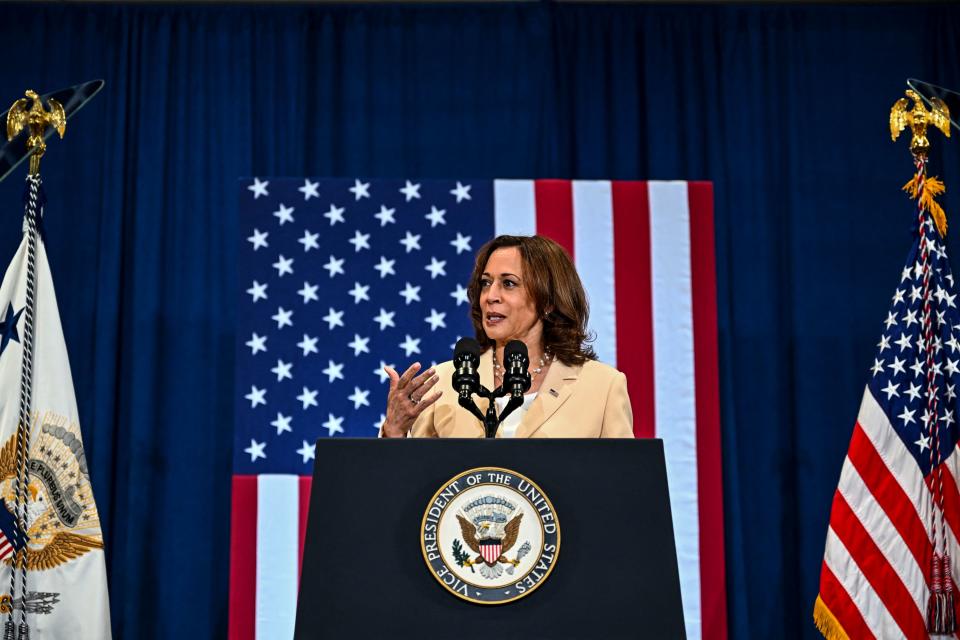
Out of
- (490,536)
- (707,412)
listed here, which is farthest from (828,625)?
(490,536)

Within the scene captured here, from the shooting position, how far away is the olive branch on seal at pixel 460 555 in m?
1.63

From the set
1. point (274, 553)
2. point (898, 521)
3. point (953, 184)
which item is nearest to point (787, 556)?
point (898, 521)

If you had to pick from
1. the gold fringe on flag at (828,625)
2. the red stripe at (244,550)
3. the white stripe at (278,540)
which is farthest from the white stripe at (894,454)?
the red stripe at (244,550)

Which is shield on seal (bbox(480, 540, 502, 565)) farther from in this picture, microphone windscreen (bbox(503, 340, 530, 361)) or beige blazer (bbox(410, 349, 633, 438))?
beige blazer (bbox(410, 349, 633, 438))

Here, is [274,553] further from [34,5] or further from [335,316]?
[34,5]

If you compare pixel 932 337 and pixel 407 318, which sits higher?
pixel 407 318

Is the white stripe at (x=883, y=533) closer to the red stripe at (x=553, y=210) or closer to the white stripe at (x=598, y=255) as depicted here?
the white stripe at (x=598, y=255)

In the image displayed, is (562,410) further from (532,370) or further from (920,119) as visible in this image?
(920,119)

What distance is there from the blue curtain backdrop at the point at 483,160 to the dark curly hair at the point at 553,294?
233cm

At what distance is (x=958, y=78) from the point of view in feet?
16.5

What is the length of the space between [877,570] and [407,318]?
1940 millimetres

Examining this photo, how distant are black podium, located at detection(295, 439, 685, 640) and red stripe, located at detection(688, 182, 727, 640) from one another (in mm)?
2485

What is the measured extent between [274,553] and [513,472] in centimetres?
256

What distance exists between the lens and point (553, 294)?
101 inches
